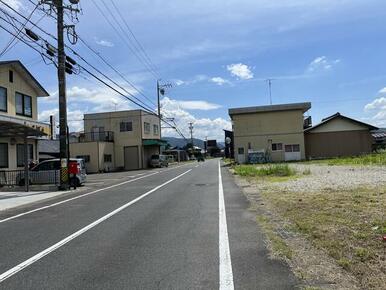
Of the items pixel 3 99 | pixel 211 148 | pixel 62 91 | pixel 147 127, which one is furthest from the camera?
pixel 211 148

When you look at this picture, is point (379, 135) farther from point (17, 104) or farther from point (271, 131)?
point (17, 104)

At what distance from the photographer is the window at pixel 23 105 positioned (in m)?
29.3

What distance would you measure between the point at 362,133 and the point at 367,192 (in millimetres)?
44464

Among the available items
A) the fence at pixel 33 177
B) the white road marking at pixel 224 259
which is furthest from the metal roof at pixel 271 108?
the white road marking at pixel 224 259

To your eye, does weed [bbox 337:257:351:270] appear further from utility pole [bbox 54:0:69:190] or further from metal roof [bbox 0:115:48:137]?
utility pole [bbox 54:0:69:190]

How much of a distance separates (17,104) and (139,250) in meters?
24.1

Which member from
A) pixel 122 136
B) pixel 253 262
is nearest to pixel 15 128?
pixel 253 262

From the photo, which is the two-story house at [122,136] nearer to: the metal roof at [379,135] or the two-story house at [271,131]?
the two-story house at [271,131]

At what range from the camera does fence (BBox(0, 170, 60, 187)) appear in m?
26.9

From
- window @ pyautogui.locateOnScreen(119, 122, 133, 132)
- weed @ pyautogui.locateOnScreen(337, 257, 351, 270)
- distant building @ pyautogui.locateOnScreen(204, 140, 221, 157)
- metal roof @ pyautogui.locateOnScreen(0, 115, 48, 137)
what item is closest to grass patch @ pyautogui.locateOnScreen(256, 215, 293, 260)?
weed @ pyautogui.locateOnScreen(337, 257, 351, 270)

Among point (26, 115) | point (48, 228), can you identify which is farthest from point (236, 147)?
point (48, 228)

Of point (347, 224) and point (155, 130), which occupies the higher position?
point (155, 130)

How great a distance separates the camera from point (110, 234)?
9617mm

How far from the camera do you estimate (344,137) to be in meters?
56.4
